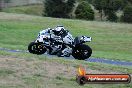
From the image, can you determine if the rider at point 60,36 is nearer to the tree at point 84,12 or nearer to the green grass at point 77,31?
the green grass at point 77,31

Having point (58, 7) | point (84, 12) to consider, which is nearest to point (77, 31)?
point (84, 12)

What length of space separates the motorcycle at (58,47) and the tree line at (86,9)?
46404mm

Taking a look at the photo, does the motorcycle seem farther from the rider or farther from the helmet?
the helmet

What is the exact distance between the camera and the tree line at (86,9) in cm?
6700

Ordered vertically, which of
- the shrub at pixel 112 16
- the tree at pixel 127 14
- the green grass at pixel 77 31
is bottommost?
the shrub at pixel 112 16

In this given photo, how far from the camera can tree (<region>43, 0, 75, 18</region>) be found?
68.5m

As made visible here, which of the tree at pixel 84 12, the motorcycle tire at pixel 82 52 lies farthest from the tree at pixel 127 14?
the motorcycle tire at pixel 82 52

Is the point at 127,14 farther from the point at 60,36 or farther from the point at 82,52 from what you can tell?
the point at 82,52

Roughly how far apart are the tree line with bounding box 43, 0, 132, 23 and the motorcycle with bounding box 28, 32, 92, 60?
46404 mm

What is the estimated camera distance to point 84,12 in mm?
66562

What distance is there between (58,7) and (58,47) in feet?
160

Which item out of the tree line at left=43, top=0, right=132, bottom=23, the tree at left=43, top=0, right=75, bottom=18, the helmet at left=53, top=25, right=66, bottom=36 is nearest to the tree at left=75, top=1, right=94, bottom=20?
the tree line at left=43, top=0, right=132, bottom=23

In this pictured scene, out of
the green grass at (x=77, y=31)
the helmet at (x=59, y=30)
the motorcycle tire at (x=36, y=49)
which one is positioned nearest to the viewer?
the helmet at (x=59, y=30)

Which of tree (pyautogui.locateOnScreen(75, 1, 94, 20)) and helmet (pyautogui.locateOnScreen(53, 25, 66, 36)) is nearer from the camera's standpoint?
helmet (pyautogui.locateOnScreen(53, 25, 66, 36))
